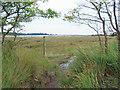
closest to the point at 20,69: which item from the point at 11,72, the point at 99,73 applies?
the point at 11,72

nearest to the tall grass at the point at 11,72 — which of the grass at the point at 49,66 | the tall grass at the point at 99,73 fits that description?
the grass at the point at 49,66

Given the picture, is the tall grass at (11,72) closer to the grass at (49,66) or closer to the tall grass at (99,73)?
the grass at (49,66)

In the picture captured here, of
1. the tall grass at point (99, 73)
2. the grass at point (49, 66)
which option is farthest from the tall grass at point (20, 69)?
the tall grass at point (99, 73)

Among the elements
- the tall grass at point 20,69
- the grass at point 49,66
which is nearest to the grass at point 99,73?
the grass at point 49,66

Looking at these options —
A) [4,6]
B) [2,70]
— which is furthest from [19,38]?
[2,70]

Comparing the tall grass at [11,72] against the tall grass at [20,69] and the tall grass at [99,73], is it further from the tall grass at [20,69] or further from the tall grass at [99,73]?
the tall grass at [99,73]

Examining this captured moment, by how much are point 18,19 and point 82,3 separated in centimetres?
162

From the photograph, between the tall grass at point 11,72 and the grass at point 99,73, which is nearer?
the grass at point 99,73

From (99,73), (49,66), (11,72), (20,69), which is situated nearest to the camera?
(99,73)

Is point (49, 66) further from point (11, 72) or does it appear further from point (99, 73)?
point (99, 73)

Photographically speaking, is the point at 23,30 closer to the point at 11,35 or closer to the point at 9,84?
the point at 11,35

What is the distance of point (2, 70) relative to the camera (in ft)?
5.15

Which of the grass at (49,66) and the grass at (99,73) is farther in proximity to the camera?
the grass at (49,66)

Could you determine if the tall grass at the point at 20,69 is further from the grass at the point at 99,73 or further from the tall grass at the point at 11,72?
the grass at the point at 99,73
